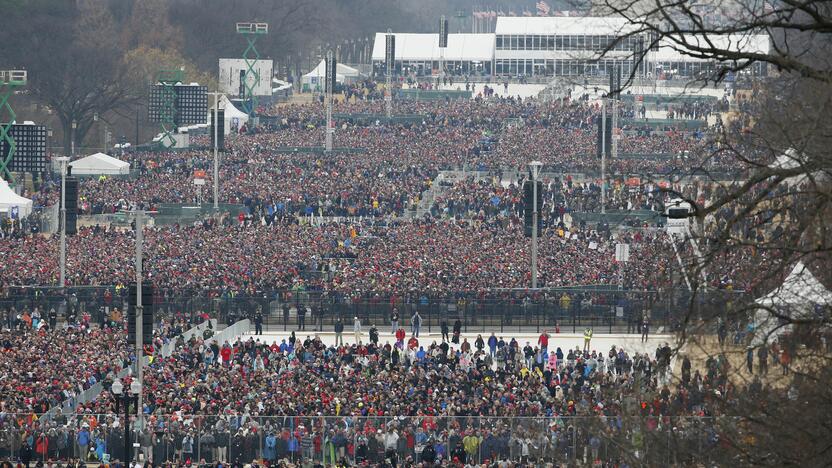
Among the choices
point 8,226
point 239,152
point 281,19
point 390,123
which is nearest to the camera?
point 8,226

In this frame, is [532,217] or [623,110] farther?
[623,110]

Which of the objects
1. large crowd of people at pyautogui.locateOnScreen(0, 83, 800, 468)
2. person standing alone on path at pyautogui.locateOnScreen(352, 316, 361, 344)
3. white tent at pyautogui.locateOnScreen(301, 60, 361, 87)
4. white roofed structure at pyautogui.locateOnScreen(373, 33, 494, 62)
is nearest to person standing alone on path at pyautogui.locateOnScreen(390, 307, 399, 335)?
large crowd of people at pyautogui.locateOnScreen(0, 83, 800, 468)

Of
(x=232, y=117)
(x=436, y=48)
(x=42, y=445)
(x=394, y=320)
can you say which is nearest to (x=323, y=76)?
(x=436, y=48)

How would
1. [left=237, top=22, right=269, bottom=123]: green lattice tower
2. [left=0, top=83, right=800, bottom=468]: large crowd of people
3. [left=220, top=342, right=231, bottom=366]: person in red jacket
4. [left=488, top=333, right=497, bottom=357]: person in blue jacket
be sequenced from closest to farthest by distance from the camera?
[left=0, top=83, right=800, bottom=468]: large crowd of people → [left=220, top=342, right=231, bottom=366]: person in red jacket → [left=488, top=333, right=497, bottom=357]: person in blue jacket → [left=237, top=22, right=269, bottom=123]: green lattice tower

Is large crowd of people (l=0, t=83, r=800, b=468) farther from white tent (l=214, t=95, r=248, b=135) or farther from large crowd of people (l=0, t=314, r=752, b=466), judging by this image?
white tent (l=214, t=95, r=248, b=135)

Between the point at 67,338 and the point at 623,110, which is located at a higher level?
the point at 623,110

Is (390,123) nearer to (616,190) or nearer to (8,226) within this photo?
(616,190)

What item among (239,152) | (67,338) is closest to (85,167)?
(239,152)
